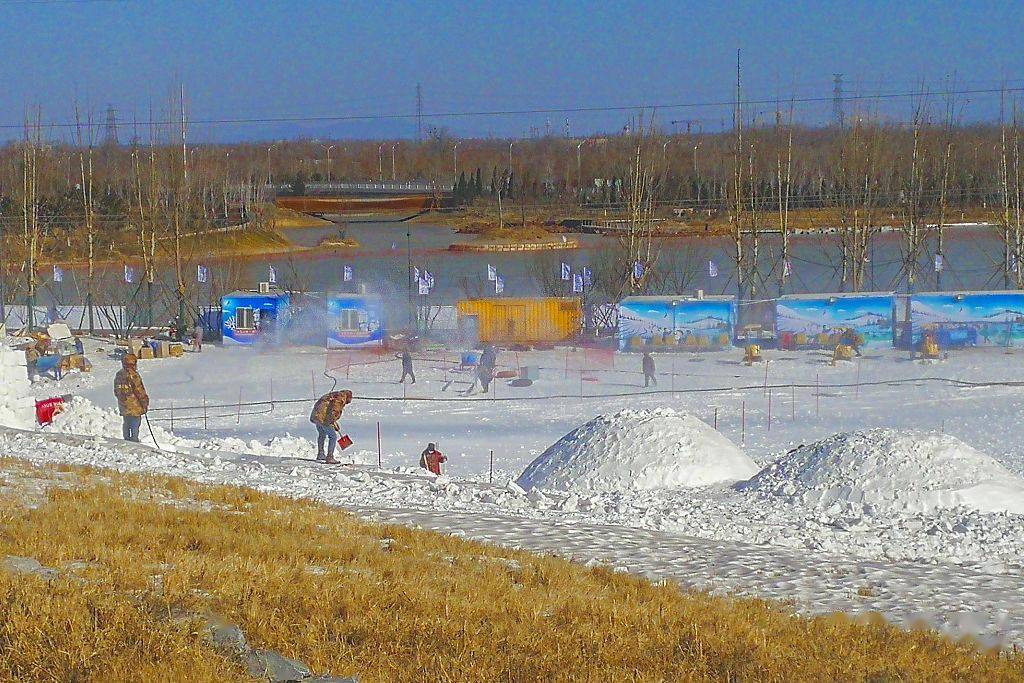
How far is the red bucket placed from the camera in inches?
936

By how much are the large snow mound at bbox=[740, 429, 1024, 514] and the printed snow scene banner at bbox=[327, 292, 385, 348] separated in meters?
26.1

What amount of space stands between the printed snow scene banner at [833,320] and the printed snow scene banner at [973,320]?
0.99 m

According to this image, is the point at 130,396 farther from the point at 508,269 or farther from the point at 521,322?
the point at 508,269

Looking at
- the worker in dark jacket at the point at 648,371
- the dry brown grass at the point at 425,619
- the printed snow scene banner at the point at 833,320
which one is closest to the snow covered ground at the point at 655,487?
the worker in dark jacket at the point at 648,371

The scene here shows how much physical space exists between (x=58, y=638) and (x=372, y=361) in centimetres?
3270

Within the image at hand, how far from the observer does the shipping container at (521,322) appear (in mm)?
41656

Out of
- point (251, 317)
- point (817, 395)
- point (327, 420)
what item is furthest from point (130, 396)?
point (251, 317)

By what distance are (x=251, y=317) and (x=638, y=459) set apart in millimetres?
27414

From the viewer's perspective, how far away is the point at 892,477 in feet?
50.0

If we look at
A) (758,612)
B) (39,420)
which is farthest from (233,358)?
(758,612)

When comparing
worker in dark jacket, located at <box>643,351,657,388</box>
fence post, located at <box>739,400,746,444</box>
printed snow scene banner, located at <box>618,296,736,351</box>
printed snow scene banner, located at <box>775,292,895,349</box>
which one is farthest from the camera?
printed snow scene banner, located at <box>618,296,736,351</box>

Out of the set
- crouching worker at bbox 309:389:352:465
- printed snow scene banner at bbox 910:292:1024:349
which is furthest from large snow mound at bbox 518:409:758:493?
printed snow scene banner at bbox 910:292:1024:349

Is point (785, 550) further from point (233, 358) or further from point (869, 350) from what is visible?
point (233, 358)

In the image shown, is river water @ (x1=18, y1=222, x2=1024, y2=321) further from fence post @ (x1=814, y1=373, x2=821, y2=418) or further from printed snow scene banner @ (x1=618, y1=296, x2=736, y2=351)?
fence post @ (x1=814, y1=373, x2=821, y2=418)
